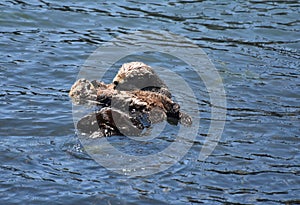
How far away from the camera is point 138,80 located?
920cm

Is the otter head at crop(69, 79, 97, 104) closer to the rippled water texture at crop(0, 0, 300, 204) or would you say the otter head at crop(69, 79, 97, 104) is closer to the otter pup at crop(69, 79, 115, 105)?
the otter pup at crop(69, 79, 115, 105)

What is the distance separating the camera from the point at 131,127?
820 cm

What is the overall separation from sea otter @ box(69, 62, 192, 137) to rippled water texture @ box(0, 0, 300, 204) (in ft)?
0.99

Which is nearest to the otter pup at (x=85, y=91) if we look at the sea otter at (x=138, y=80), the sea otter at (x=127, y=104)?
the sea otter at (x=127, y=104)

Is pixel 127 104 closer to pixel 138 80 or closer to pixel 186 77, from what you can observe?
pixel 138 80

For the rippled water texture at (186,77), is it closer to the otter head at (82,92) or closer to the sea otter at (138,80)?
the otter head at (82,92)

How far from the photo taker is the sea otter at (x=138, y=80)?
918cm

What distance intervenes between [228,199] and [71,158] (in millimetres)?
1954

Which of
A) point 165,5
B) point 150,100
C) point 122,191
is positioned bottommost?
point 122,191

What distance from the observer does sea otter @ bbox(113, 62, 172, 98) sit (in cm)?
918

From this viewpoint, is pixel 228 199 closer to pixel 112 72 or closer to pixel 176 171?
pixel 176 171

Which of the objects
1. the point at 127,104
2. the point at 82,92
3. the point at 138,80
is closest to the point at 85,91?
the point at 82,92

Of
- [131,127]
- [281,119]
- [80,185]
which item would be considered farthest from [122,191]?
[281,119]

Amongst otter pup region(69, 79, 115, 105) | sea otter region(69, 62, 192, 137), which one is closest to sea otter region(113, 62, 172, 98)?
sea otter region(69, 62, 192, 137)
